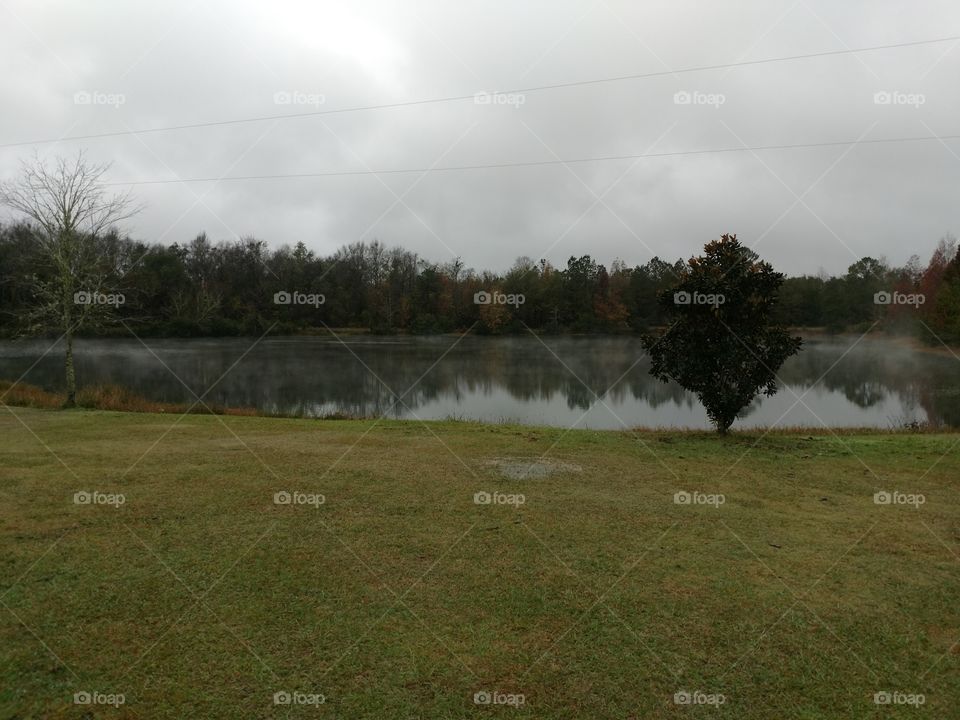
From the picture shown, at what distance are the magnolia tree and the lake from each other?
499 centimetres

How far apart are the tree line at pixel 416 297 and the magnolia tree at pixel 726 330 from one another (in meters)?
30.7

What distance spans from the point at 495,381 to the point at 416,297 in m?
22.1

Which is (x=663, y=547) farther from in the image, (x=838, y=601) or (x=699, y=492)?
(x=699, y=492)

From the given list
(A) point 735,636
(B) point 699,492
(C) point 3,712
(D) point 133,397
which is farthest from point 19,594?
(D) point 133,397

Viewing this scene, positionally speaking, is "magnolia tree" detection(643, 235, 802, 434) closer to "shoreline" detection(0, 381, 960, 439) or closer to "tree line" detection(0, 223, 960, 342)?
"shoreline" detection(0, 381, 960, 439)

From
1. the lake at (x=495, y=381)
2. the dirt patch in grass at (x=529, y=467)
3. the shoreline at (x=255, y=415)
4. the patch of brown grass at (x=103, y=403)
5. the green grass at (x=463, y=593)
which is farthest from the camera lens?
the lake at (x=495, y=381)

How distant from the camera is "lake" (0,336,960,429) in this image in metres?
20.3

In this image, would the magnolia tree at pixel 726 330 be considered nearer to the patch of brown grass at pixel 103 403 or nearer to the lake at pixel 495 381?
the lake at pixel 495 381

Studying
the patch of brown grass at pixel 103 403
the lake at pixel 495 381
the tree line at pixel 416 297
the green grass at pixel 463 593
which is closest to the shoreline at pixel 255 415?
the patch of brown grass at pixel 103 403

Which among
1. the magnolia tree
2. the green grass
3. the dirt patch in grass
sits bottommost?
the green grass

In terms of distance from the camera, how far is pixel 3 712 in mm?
3229

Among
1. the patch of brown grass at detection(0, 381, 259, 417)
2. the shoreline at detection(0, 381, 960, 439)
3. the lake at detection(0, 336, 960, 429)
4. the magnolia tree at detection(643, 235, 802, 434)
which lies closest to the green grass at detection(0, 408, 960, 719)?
the magnolia tree at detection(643, 235, 802, 434)

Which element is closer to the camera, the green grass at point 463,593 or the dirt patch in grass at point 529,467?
the green grass at point 463,593

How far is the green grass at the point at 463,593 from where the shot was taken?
3500 mm
